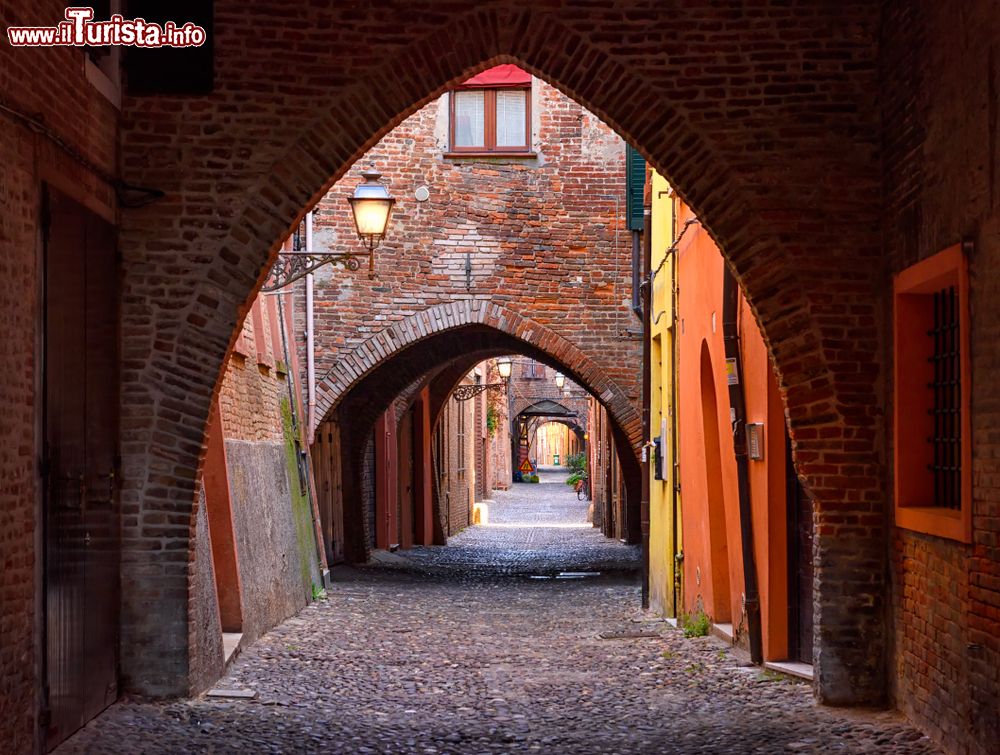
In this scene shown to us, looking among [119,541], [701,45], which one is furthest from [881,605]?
[119,541]

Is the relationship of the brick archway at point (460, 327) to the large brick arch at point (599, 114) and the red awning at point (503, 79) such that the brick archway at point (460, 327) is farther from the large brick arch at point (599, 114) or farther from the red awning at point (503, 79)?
the large brick arch at point (599, 114)

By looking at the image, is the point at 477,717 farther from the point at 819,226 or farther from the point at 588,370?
the point at 588,370

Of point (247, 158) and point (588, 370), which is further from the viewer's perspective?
point (588, 370)

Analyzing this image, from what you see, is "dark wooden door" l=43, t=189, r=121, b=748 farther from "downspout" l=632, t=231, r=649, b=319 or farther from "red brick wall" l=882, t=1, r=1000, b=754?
"downspout" l=632, t=231, r=649, b=319

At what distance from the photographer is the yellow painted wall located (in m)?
13.1

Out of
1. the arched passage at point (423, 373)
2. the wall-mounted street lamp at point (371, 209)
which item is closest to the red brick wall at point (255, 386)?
the wall-mounted street lamp at point (371, 209)

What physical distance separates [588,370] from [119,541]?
32.5 feet

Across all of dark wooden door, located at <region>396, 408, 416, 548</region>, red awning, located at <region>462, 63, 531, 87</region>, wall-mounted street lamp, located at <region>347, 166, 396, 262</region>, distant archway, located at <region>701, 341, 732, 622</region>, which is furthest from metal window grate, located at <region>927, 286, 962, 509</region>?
dark wooden door, located at <region>396, 408, 416, 548</region>

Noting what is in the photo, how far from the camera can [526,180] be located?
17.0m

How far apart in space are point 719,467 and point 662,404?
330 cm

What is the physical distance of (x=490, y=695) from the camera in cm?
836

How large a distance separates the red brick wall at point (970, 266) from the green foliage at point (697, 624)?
12.6 feet

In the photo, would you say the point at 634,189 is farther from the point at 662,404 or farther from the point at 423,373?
the point at 423,373

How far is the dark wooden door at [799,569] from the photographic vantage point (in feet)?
28.6
